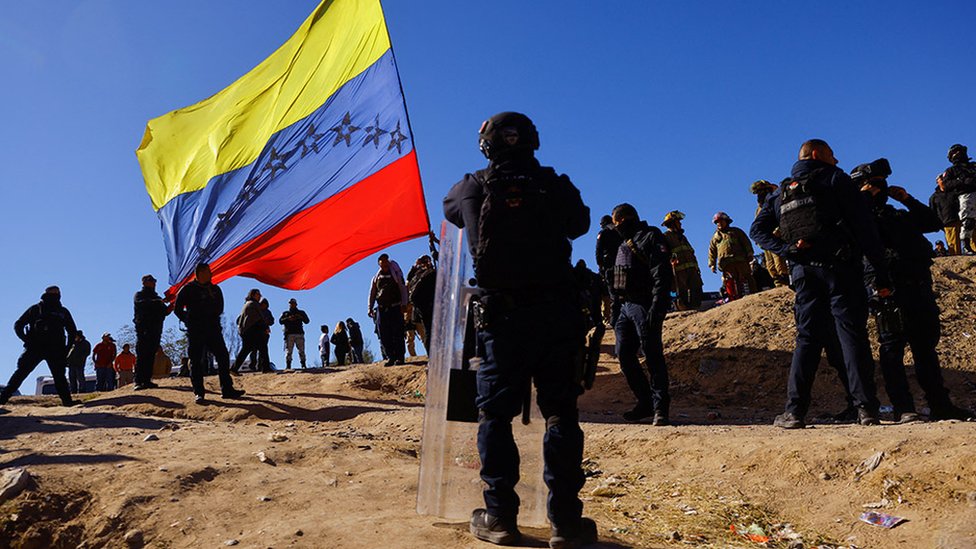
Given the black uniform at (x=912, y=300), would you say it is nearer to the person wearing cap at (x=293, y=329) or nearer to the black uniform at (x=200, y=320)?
the black uniform at (x=200, y=320)

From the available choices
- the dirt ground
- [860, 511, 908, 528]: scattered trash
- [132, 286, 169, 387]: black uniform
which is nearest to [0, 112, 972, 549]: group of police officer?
the dirt ground

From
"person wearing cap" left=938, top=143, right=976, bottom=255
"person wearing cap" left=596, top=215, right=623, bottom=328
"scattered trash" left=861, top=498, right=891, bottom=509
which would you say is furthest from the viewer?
"person wearing cap" left=938, top=143, right=976, bottom=255

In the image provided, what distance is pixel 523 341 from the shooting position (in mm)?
3025

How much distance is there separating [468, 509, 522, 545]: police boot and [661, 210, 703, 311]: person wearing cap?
9.96 meters

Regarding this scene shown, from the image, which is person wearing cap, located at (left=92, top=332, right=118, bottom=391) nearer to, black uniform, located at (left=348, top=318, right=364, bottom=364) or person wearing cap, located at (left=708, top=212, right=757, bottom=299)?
black uniform, located at (left=348, top=318, right=364, bottom=364)

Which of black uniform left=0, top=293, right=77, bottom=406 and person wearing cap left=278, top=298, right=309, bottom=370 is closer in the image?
black uniform left=0, top=293, right=77, bottom=406

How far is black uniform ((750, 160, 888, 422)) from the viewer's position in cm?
505

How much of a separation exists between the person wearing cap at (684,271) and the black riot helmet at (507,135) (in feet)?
31.3

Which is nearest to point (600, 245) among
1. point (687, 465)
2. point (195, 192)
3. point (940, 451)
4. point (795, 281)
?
point (795, 281)

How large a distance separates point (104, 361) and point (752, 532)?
604 inches

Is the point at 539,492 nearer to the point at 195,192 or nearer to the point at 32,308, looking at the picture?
the point at 195,192

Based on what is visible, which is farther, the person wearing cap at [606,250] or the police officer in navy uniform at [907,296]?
the person wearing cap at [606,250]

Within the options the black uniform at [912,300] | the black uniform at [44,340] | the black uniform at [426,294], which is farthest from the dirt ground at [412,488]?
the black uniform at [44,340]

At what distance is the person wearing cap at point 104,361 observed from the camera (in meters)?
15.5
